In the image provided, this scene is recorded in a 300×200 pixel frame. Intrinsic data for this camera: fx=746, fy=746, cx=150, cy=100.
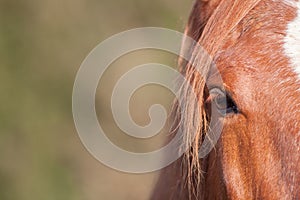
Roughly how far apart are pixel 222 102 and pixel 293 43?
0.27 metres

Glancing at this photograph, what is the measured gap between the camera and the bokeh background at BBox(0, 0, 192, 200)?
772cm

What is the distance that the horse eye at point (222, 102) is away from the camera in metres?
2.10

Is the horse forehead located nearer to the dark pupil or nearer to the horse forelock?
the horse forelock

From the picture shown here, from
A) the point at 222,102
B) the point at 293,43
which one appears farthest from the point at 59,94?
the point at 293,43

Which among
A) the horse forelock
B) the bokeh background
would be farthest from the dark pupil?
the bokeh background

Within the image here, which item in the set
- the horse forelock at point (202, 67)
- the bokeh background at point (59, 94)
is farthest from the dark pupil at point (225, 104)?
the bokeh background at point (59, 94)

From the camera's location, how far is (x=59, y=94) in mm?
8641

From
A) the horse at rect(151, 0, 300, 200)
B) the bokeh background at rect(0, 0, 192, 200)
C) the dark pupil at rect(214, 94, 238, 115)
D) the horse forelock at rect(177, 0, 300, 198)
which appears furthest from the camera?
the bokeh background at rect(0, 0, 192, 200)

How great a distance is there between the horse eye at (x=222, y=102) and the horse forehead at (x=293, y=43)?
0.20 meters

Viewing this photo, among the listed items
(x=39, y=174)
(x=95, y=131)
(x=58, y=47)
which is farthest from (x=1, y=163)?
(x=58, y=47)

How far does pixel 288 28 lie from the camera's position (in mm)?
2100

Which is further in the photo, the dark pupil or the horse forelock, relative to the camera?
the horse forelock

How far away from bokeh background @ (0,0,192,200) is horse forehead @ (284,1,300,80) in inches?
209

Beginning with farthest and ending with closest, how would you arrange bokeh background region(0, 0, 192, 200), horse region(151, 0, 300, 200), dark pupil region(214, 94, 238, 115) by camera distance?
bokeh background region(0, 0, 192, 200) → dark pupil region(214, 94, 238, 115) → horse region(151, 0, 300, 200)
